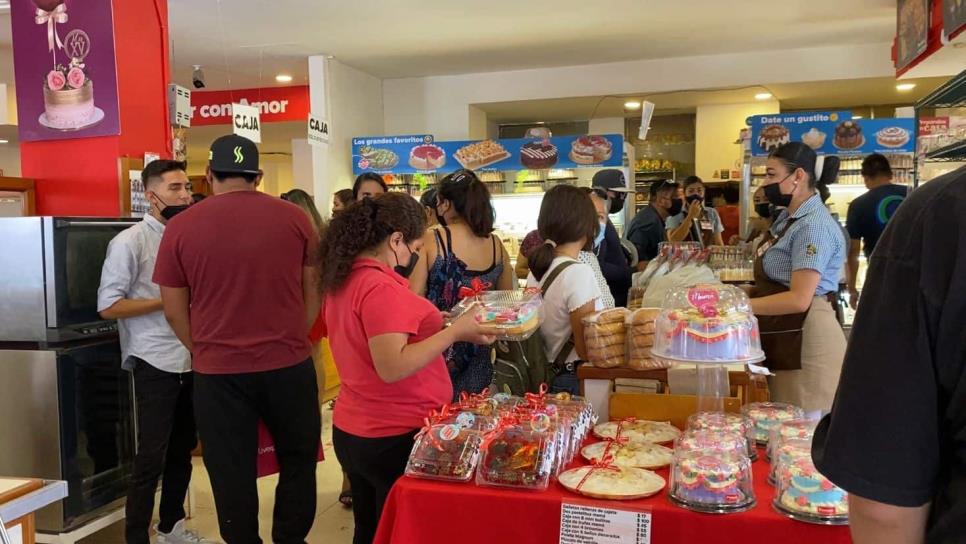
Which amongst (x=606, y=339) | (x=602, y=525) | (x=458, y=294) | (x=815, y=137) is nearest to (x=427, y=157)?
(x=815, y=137)

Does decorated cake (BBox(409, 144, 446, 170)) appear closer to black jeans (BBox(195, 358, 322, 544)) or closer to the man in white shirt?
the man in white shirt

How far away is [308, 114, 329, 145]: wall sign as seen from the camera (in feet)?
25.5

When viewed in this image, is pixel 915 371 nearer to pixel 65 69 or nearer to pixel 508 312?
pixel 508 312

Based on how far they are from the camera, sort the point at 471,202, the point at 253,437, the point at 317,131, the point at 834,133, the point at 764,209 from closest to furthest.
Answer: the point at 253,437 < the point at 471,202 < the point at 764,209 < the point at 834,133 < the point at 317,131

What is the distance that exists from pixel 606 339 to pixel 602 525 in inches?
33.1

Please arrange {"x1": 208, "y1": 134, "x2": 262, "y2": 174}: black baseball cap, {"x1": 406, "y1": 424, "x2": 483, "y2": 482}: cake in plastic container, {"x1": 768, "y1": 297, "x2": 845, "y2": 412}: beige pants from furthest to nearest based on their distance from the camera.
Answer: {"x1": 768, "y1": 297, "x2": 845, "y2": 412}: beige pants
{"x1": 208, "y1": 134, "x2": 262, "y2": 174}: black baseball cap
{"x1": 406, "y1": 424, "x2": 483, "y2": 482}: cake in plastic container

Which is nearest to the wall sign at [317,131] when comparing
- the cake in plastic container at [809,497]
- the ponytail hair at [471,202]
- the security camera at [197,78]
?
the security camera at [197,78]

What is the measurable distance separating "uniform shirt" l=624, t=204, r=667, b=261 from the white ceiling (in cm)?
204

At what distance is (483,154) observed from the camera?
8.62 m

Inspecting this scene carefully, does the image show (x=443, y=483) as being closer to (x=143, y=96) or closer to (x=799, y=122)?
(x=143, y=96)

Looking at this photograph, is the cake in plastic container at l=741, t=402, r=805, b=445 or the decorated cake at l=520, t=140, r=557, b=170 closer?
the cake in plastic container at l=741, t=402, r=805, b=445

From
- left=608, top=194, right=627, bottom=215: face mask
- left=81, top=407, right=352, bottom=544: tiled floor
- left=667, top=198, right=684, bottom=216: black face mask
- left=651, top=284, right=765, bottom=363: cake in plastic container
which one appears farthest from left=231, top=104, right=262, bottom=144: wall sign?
left=651, top=284, right=765, bottom=363: cake in plastic container

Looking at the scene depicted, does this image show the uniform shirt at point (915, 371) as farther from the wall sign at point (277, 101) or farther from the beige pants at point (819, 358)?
the wall sign at point (277, 101)

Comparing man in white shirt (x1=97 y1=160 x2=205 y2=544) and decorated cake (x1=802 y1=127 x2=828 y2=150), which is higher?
decorated cake (x1=802 y1=127 x2=828 y2=150)
